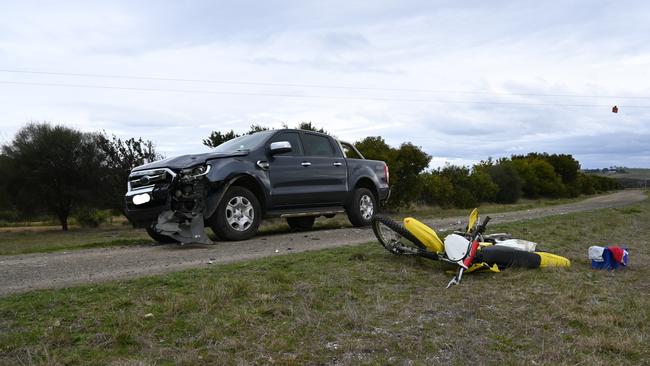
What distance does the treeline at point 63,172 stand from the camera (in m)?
30.7

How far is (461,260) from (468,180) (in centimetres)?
3393

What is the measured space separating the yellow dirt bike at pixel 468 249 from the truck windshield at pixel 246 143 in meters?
3.20

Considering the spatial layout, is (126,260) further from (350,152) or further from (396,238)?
(350,152)

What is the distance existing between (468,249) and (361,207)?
5279 mm

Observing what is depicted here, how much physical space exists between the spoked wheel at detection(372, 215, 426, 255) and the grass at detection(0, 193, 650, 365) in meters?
0.58

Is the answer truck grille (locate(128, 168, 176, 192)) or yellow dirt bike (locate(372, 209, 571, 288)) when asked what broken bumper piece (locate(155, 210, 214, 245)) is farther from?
yellow dirt bike (locate(372, 209, 571, 288))

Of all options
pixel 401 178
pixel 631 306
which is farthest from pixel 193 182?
pixel 401 178

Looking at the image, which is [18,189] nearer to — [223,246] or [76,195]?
[76,195]

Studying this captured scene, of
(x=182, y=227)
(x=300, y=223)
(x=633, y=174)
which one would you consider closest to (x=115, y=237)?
(x=300, y=223)

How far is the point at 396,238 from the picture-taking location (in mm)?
6398

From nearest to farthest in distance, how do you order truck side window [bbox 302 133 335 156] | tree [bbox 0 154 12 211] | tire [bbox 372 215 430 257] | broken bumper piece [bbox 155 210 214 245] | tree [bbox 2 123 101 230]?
tire [bbox 372 215 430 257] → broken bumper piece [bbox 155 210 214 245] → truck side window [bbox 302 133 335 156] → tree [bbox 0 154 12 211] → tree [bbox 2 123 101 230]

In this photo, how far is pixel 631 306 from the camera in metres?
4.29

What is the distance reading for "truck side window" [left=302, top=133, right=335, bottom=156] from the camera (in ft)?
32.3

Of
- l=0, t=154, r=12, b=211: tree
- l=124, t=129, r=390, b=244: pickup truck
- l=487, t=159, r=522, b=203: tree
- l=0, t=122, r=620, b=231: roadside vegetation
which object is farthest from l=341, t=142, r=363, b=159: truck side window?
l=487, t=159, r=522, b=203: tree
